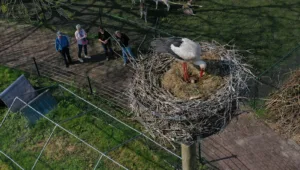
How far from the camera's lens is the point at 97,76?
13172mm

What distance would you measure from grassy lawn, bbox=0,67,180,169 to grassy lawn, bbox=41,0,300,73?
3451mm

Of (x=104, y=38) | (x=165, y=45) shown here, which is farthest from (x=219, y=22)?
(x=165, y=45)

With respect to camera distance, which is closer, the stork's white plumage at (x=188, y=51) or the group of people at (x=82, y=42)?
the stork's white plumage at (x=188, y=51)

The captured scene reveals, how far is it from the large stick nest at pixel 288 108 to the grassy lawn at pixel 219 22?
2.05 meters

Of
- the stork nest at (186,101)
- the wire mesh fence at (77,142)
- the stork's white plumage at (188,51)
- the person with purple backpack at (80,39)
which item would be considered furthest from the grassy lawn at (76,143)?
the stork's white plumage at (188,51)

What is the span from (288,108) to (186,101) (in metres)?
5.20

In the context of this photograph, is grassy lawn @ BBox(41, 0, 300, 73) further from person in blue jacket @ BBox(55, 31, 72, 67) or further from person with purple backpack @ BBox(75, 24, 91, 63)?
person in blue jacket @ BBox(55, 31, 72, 67)

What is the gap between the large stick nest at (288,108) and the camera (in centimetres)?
1099

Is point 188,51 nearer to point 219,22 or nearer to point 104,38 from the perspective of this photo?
point 104,38

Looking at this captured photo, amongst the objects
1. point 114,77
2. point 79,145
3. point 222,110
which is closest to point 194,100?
point 222,110

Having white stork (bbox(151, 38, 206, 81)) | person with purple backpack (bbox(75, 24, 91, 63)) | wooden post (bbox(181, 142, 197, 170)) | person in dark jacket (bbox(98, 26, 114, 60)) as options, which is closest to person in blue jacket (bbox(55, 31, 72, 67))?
person with purple backpack (bbox(75, 24, 91, 63))

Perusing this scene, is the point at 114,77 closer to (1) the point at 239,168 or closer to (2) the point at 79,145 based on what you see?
(2) the point at 79,145

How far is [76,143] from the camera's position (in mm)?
11539

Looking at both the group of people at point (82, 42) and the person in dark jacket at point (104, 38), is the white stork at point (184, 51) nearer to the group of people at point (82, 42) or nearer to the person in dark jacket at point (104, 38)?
the group of people at point (82, 42)
